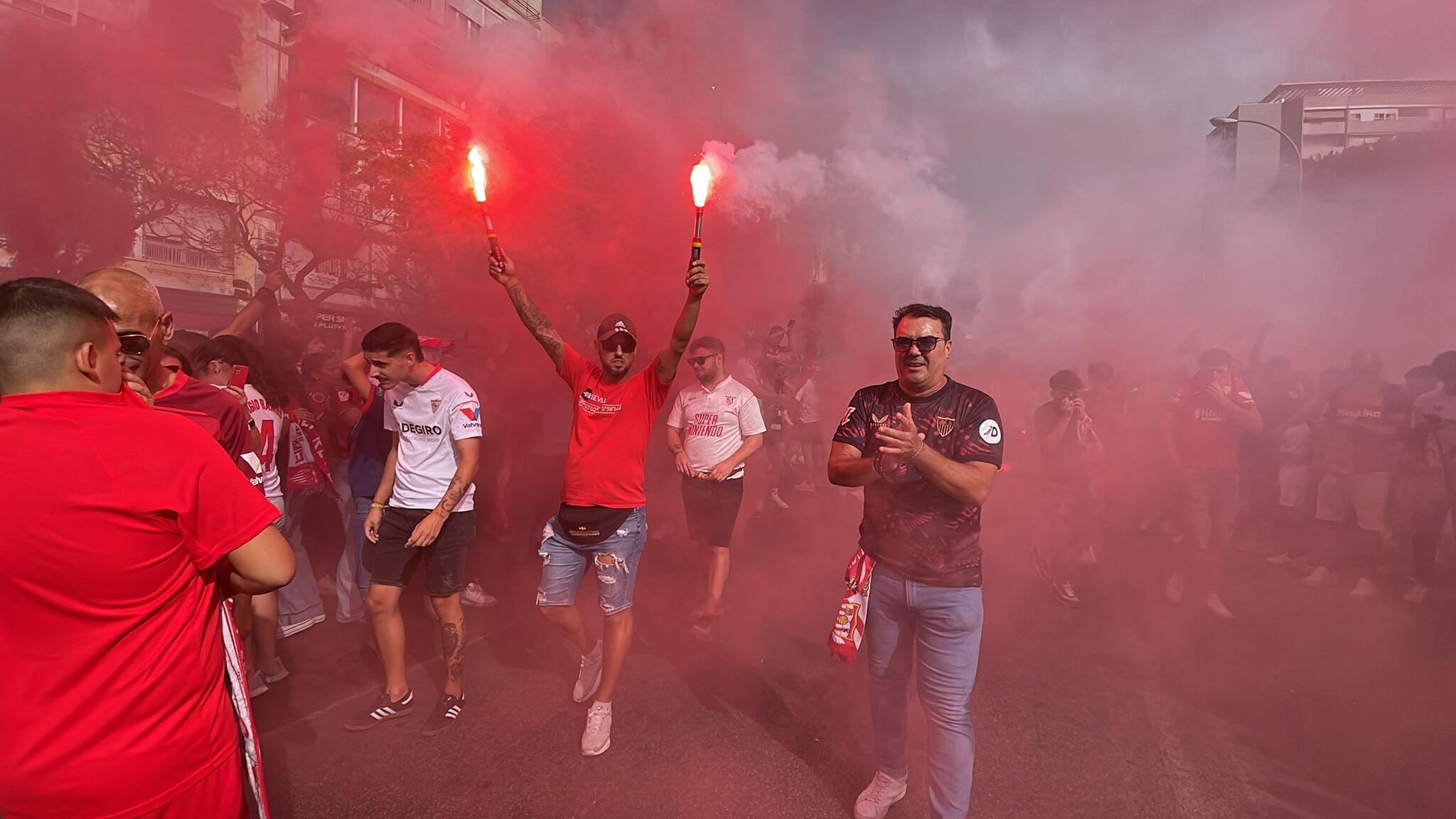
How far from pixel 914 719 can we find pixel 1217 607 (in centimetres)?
275

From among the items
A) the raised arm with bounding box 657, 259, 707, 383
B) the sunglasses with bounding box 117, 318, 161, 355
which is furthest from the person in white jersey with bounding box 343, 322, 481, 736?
the sunglasses with bounding box 117, 318, 161, 355

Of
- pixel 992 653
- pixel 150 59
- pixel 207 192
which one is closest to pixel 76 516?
pixel 992 653

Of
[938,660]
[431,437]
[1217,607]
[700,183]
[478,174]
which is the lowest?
[1217,607]

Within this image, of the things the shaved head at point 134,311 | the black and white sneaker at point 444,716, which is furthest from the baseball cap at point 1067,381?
the shaved head at point 134,311

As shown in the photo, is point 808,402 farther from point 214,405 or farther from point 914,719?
point 214,405

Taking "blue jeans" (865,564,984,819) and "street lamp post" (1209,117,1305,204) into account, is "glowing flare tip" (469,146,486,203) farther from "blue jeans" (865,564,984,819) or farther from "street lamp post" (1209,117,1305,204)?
"street lamp post" (1209,117,1305,204)

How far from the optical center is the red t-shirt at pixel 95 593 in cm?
120

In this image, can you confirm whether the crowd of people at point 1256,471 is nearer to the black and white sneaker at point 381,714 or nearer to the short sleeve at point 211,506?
the black and white sneaker at point 381,714

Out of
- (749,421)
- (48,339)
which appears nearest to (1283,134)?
(749,421)

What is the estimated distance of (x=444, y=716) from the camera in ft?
10.4

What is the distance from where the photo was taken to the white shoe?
3.56m

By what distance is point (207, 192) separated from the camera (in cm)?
962

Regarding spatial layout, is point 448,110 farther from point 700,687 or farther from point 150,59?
point 700,687

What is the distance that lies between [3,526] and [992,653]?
13.7 ft
